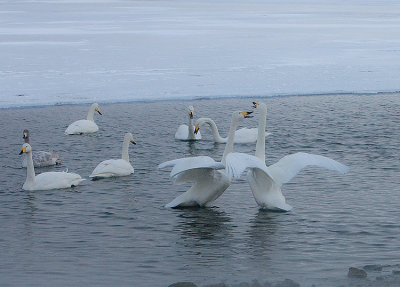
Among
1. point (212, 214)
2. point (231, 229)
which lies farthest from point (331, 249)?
point (212, 214)

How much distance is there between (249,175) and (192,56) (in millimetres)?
16197

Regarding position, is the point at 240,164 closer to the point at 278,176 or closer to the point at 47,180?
the point at 278,176

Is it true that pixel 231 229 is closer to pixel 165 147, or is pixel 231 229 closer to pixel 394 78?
pixel 165 147

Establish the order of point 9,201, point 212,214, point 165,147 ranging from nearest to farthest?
point 212,214 → point 9,201 → point 165,147

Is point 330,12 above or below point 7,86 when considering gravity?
above

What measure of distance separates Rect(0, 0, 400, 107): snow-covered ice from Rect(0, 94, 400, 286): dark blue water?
16.2 ft

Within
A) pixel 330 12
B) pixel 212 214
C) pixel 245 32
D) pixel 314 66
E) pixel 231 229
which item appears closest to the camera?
pixel 231 229

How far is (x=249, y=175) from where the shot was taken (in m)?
7.70

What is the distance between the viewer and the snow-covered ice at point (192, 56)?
1717 centimetres

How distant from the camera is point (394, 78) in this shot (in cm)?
1853

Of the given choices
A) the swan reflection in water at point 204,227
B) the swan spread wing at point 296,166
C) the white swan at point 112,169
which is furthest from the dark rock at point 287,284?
the white swan at point 112,169

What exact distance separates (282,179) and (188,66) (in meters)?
14.0

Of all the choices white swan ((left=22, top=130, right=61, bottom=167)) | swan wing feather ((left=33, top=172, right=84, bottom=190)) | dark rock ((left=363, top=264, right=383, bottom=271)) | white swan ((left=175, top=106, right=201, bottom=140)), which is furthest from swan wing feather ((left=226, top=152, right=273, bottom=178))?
white swan ((left=175, top=106, right=201, bottom=140))

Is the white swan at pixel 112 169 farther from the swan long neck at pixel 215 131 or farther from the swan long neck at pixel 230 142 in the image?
the swan long neck at pixel 215 131
